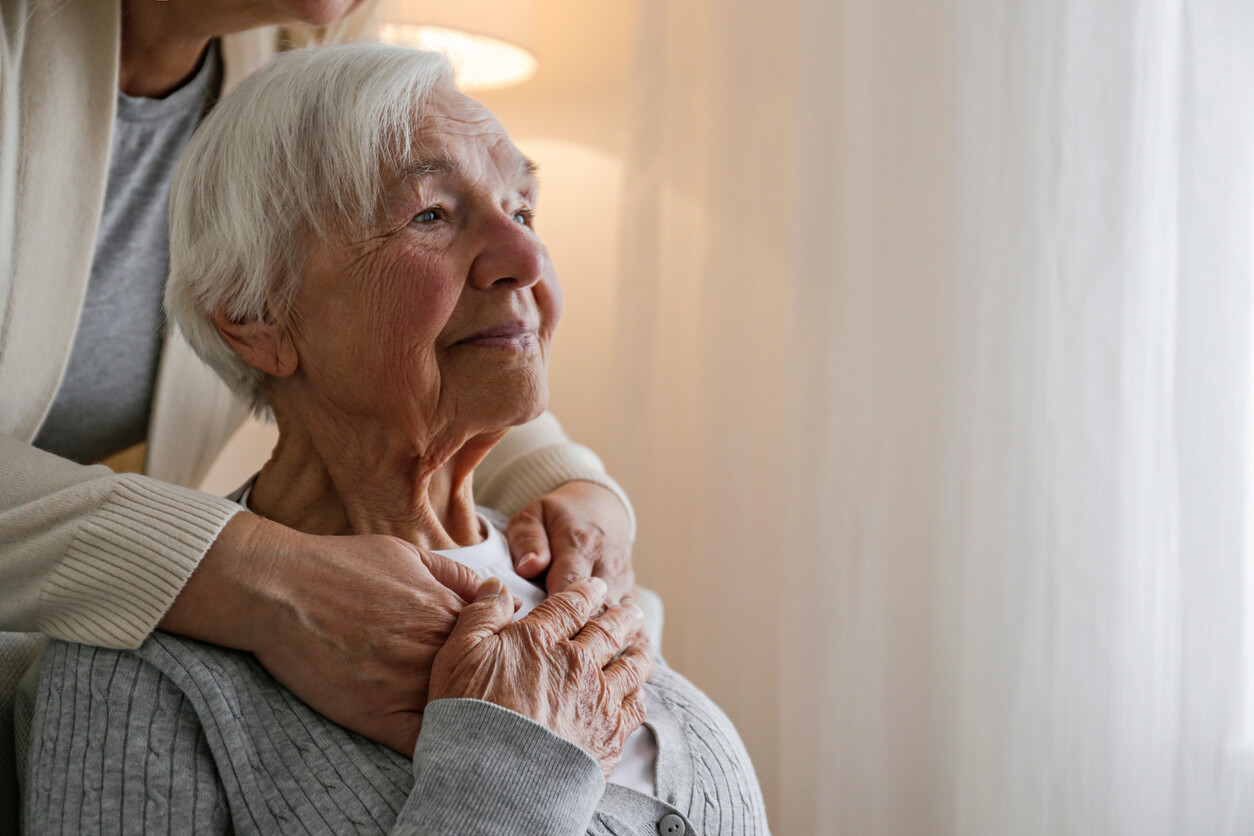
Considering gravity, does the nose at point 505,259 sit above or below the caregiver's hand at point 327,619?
above

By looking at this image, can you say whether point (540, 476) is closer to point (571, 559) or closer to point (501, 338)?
point (571, 559)

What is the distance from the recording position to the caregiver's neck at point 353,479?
3.57 feet

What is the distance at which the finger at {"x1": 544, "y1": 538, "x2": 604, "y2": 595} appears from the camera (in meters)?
1.16

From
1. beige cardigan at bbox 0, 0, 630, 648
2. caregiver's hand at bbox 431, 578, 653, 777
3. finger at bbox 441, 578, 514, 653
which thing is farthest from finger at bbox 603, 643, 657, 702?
beige cardigan at bbox 0, 0, 630, 648

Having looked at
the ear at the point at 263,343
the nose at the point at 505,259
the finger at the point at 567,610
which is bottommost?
the finger at the point at 567,610

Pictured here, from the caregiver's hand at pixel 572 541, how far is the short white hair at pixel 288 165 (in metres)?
0.40

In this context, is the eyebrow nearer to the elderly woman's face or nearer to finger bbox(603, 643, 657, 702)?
the elderly woman's face

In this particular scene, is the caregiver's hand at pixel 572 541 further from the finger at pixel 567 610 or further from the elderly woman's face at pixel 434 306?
the elderly woman's face at pixel 434 306

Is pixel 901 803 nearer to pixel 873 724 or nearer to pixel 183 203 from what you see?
pixel 873 724

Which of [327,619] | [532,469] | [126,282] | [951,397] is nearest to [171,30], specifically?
[126,282]

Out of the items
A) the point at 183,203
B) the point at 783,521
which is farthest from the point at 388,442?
the point at 783,521

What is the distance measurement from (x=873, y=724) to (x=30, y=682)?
4.47 feet

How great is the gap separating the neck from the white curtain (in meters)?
1.04

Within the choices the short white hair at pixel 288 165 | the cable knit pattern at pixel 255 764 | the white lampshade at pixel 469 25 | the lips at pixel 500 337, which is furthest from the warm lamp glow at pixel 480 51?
the cable knit pattern at pixel 255 764
